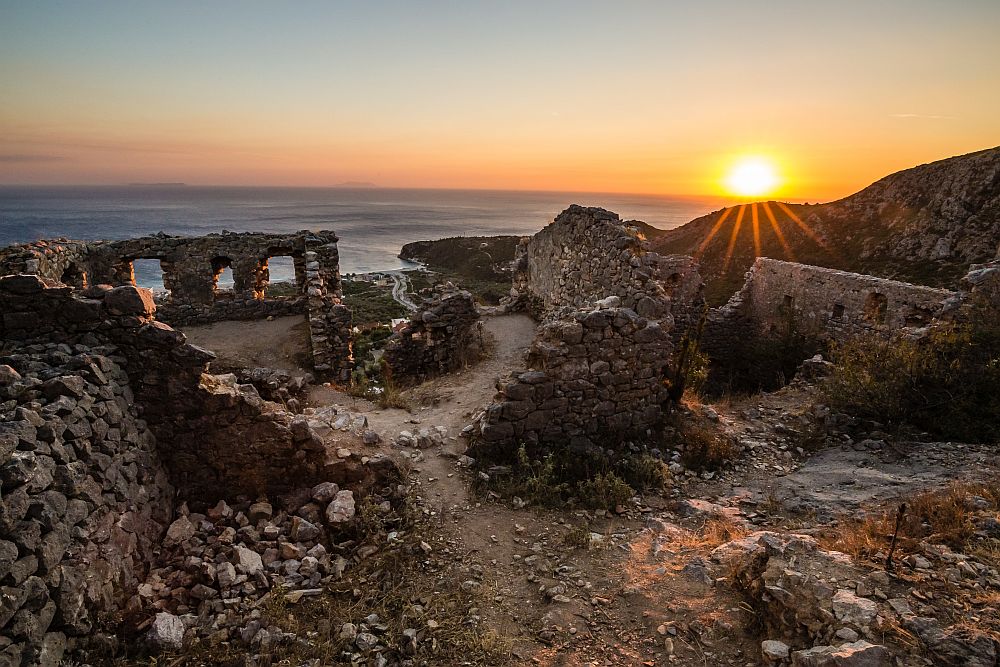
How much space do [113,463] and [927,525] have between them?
7.83 m

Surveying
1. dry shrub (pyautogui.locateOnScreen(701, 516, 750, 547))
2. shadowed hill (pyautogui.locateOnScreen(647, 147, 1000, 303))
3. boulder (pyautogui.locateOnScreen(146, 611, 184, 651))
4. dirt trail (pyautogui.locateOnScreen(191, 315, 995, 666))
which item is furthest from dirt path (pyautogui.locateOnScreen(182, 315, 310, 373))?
shadowed hill (pyautogui.locateOnScreen(647, 147, 1000, 303))

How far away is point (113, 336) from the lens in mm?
5117

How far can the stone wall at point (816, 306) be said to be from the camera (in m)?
12.4

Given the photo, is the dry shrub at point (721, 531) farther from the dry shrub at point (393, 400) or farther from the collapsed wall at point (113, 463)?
the dry shrub at point (393, 400)

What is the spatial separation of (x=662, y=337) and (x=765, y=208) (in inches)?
1630

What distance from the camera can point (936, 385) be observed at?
800 centimetres

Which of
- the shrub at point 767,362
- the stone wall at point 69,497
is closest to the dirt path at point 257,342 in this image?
the stone wall at point 69,497

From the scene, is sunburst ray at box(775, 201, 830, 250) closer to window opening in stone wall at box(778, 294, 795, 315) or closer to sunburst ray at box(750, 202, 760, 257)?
sunburst ray at box(750, 202, 760, 257)

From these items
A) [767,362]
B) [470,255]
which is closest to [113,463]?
[767,362]

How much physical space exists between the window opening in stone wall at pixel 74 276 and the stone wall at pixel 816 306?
20.4m

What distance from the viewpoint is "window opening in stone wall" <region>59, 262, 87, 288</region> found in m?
14.2

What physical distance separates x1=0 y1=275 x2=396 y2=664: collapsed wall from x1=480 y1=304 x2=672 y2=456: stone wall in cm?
217

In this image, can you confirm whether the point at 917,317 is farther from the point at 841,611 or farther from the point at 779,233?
the point at 779,233

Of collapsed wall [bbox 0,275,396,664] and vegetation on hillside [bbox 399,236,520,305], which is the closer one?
collapsed wall [bbox 0,275,396,664]
